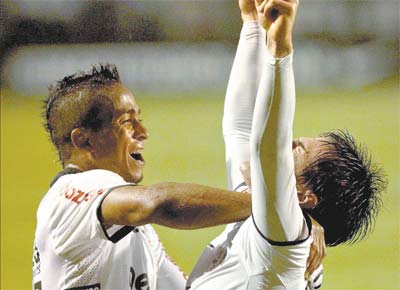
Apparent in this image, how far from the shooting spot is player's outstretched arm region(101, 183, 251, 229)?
5.75ft

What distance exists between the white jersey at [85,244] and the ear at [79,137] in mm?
131

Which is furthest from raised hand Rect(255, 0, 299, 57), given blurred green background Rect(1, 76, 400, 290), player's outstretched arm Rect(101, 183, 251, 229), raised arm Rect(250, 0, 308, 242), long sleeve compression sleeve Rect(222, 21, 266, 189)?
blurred green background Rect(1, 76, 400, 290)

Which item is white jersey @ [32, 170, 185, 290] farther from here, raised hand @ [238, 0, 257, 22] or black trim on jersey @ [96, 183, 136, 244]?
raised hand @ [238, 0, 257, 22]

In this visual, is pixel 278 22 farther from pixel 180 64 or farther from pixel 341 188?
pixel 180 64

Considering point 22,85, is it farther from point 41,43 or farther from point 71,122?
point 71,122

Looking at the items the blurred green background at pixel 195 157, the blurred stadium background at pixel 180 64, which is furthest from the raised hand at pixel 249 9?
the blurred stadium background at pixel 180 64

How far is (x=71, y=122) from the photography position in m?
2.17

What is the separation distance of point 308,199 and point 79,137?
0.61 m

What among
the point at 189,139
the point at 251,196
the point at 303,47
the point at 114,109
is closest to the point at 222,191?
the point at 251,196

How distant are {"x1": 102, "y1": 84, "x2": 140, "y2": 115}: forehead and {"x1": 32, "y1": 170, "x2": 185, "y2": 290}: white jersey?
0.23 m

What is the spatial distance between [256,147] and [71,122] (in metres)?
0.72

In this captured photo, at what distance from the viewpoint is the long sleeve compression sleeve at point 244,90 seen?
2250 millimetres

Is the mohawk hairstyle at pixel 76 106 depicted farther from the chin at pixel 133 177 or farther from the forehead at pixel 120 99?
the chin at pixel 133 177

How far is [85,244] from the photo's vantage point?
76.2 inches
